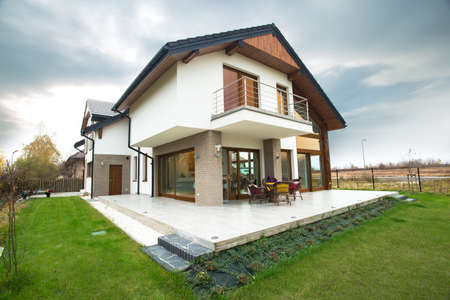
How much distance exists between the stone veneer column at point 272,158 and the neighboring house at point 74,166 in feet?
66.3

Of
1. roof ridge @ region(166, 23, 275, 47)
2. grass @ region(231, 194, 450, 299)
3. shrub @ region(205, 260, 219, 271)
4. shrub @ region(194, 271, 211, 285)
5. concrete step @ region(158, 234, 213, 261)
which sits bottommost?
grass @ region(231, 194, 450, 299)

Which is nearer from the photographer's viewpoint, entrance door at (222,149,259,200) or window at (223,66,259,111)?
window at (223,66,259,111)

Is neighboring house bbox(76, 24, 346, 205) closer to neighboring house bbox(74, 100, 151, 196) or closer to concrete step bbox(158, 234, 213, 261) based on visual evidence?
neighboring house bbox(74, 100, 151, 196)

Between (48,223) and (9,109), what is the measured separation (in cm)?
1045

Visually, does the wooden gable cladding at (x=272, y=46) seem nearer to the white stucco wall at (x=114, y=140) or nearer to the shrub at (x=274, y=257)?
the shrub at (x=274, y=257)

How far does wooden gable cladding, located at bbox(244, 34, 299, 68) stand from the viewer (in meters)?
8.50

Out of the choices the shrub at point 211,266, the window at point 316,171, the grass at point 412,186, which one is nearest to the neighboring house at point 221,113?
the window at point 316,171

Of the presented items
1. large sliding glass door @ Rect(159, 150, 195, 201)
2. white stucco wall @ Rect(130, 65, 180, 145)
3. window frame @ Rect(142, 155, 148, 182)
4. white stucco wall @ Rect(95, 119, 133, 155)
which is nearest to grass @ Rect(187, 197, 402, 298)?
white stucco wall @ Rect(130, 65, 180, 145)

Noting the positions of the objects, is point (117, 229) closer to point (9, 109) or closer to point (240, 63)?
point (240, 63)

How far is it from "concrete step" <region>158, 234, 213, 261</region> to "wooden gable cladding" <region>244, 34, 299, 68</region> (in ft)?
24.5

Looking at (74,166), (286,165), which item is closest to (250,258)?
(286,165)

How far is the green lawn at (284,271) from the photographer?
259 centimetres

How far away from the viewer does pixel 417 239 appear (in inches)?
176

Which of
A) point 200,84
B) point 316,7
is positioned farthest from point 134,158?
point 316,7
